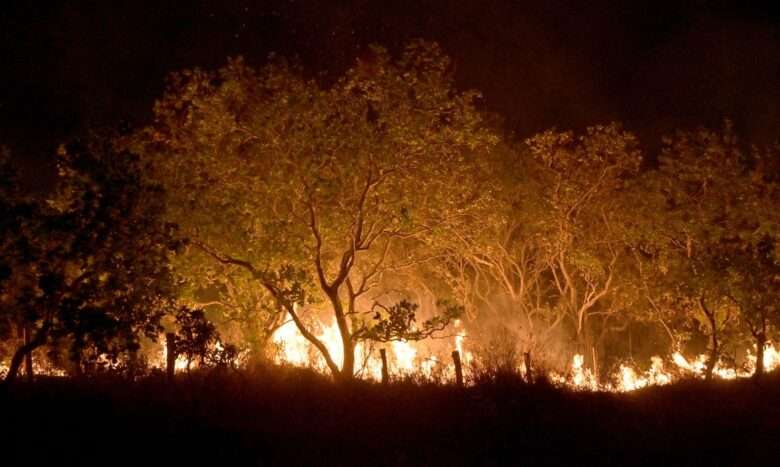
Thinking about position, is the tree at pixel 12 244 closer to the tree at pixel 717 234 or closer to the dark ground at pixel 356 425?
the dark ground at pixel 356 425

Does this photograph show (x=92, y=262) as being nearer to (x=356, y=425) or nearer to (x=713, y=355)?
(x=356, y=425)

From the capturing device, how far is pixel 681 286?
66.0 ft

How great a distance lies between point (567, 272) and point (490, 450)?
726 inches

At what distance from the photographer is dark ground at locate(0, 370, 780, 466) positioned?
8.88 meters

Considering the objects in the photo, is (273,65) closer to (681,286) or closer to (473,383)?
(473,383)

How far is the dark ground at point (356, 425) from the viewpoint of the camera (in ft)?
29.1

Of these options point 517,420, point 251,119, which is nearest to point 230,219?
point 251,119

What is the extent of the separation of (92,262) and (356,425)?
5516mm

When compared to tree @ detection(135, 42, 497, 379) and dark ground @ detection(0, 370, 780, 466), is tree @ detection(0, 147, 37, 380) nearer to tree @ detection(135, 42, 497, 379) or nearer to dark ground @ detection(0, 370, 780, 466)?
dark ground @ detection(0, 370, 780, 466)

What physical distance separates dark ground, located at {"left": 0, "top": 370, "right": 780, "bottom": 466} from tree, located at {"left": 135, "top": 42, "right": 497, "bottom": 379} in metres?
4.08

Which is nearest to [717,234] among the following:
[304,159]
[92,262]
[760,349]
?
[760,349]

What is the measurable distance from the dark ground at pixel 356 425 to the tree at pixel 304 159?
4.08 m

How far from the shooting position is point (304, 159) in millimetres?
16422

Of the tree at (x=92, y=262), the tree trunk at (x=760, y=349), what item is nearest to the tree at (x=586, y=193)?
the tree trunk at (x=760, y=349)
